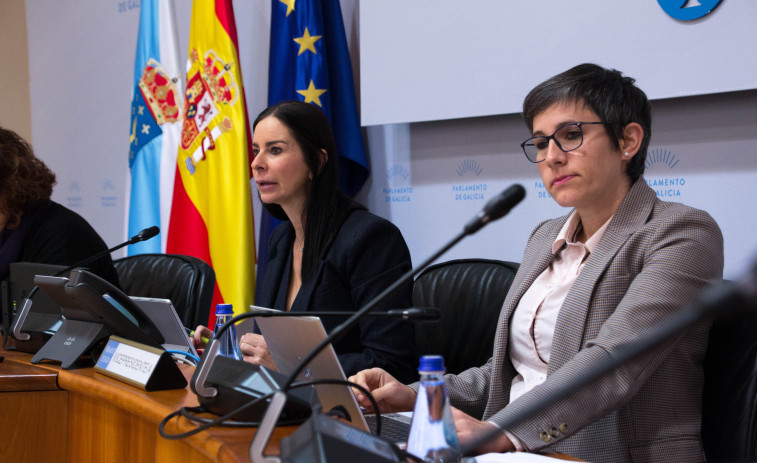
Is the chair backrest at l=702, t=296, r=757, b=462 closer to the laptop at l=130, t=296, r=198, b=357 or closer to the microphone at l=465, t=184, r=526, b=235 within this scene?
the microphone at l=465, t=184, r=526, b=235

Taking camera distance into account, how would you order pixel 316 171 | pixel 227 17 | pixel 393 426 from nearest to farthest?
1. pixel 393 426
2. pixel 316 171
3. pixel 227 17

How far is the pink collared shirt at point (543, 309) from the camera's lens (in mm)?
1493

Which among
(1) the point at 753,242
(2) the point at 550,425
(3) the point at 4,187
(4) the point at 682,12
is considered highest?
(4) the point at 682,12

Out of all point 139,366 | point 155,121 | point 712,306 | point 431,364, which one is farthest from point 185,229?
point 712,306

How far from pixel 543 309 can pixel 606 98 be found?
0.44 metres

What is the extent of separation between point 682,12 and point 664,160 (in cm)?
49

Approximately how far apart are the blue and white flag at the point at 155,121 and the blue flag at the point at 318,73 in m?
0.61

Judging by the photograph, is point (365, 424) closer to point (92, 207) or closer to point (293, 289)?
point (293, 289)

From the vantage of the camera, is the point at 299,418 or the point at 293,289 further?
the point at 293,289

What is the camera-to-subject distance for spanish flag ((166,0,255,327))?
10.5 feet

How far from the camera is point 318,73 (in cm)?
309

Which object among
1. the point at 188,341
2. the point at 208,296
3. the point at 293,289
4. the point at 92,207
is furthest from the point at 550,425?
the point at 92,207

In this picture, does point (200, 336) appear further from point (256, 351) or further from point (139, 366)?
point (139, 366)

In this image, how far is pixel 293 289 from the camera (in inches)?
86.1
